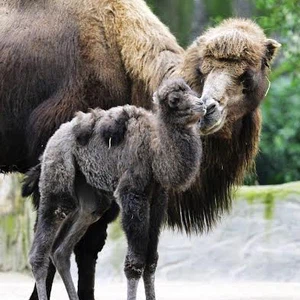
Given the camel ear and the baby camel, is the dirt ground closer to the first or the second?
the camel ear

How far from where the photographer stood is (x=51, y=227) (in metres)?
6.30

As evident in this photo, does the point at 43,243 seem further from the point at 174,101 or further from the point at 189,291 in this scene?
the point at 189,291

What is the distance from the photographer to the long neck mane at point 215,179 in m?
6.96

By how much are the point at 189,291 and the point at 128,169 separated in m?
3.53

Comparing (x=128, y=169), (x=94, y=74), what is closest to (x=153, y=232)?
(x=128, y=169)

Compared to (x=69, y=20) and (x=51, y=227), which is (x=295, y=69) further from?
(x=51, y=227)

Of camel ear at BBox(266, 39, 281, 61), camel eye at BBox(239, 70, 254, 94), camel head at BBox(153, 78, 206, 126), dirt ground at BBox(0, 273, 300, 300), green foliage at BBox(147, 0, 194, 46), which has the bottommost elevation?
dirt ground at BBox(0, 273, 300, 300)

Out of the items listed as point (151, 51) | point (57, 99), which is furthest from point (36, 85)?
point (151, 51)

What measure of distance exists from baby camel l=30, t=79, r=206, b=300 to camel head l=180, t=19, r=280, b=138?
491 millimetres

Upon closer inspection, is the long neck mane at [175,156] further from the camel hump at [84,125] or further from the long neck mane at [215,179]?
the long neck mane at [215,179]

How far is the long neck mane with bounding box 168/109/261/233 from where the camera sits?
6961 millimetres

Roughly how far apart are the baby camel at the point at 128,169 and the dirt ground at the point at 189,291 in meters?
2.30

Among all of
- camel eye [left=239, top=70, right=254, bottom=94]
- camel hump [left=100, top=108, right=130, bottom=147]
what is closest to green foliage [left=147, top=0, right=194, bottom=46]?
camel eye [left=239, top=70, right=254, bottom=94]

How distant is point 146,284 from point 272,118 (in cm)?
861
